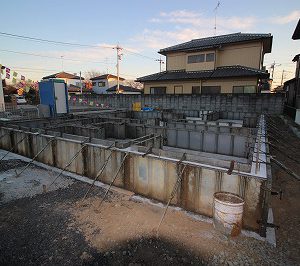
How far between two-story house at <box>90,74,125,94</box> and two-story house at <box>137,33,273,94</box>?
114ft

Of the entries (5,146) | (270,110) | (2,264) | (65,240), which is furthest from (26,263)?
(270,110)

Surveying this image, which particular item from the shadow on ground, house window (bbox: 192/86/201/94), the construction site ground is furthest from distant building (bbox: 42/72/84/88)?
the shadow on ground

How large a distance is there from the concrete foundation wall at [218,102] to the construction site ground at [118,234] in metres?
17.6

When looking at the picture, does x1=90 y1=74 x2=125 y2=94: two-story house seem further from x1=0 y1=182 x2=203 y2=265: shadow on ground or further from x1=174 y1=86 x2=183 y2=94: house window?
x1=0 y1=182 x2=203 y2=265: shadow on ground

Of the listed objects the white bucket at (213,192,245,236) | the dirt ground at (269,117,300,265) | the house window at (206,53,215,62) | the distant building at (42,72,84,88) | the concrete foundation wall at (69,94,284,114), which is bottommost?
the dirt ground at (269,117,300,265)

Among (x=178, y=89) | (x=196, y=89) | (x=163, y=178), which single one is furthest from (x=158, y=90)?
(x=163, y=178)

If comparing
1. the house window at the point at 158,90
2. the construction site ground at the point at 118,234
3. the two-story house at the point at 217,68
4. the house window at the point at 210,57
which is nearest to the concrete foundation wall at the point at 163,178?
the construction site ground at the point at 118,234

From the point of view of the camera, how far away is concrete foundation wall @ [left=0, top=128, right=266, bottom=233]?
5.33 metres

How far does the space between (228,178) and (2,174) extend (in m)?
8.85

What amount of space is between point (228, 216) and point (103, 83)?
65.0 meters

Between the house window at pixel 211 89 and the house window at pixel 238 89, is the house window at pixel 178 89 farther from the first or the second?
the house window at pixel 238 89

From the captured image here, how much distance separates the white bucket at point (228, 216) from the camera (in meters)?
4.84

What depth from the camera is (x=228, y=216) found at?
16.0 ft

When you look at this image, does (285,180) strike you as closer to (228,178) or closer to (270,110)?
(228,178)
